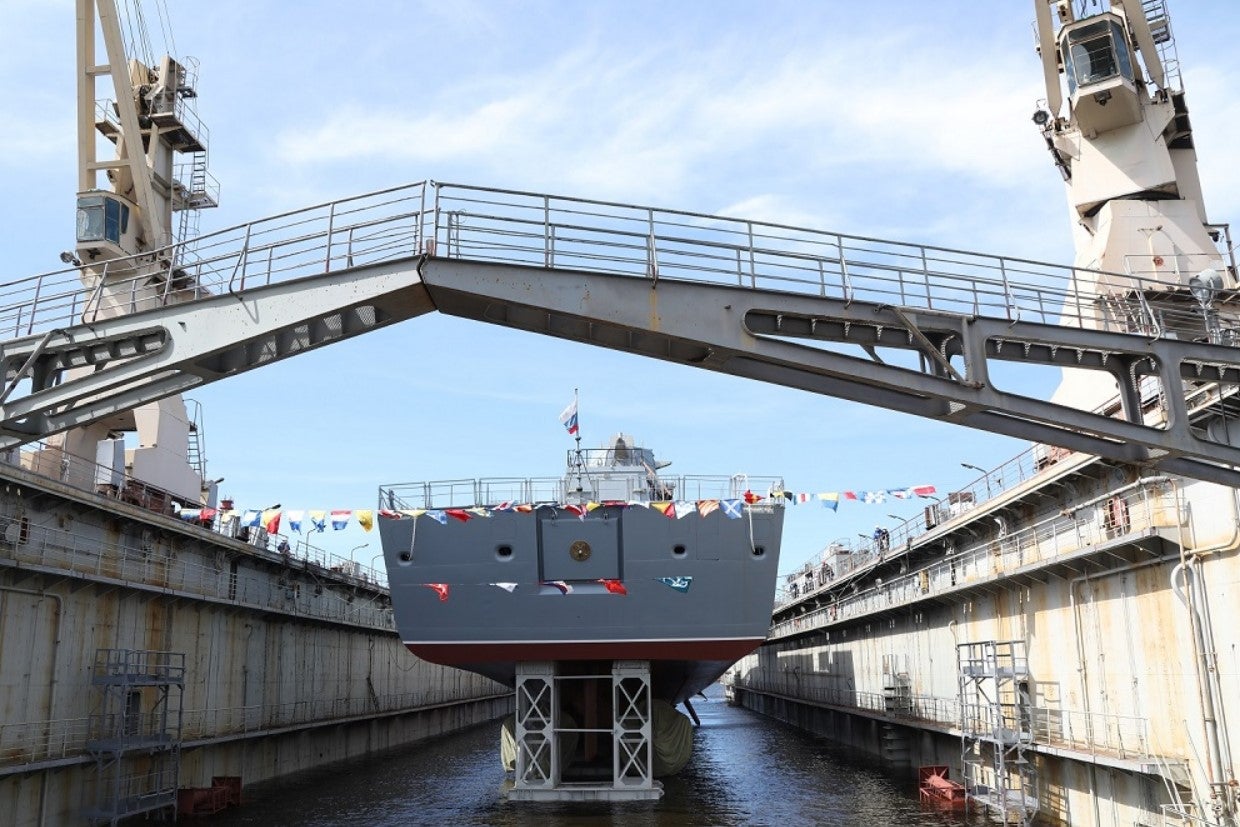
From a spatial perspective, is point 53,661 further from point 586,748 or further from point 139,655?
point 586,748

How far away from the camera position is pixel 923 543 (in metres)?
30.8

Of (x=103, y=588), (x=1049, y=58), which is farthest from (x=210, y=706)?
(x=1049, y=58)

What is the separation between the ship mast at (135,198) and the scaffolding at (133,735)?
19.3 feet

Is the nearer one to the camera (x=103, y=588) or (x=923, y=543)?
(x=103, y=588)

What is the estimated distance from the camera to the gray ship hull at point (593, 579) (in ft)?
75.3

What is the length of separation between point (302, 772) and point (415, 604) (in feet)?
39.9

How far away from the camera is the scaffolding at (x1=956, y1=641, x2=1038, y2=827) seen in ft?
66.1

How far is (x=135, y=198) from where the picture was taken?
2884 cm

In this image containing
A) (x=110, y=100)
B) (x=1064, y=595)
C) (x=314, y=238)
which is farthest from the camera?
(x=110, y=100)

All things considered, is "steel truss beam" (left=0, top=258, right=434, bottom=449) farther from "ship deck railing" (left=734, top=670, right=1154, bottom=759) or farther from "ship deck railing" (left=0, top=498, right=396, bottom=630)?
"ship deck railing" (left=734, top=670, right=1154, bottom=759)

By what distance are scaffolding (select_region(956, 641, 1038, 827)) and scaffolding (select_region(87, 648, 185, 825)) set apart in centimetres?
1788

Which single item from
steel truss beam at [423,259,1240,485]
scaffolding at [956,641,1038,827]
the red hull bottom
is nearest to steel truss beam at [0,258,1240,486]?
steel truss beam at [423,259,1240,485]

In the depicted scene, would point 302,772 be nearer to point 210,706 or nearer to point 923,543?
point 210,706

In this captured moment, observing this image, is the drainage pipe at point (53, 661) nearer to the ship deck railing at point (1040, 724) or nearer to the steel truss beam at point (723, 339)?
the steel truss beam at point (723, 339)
